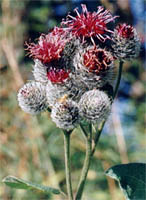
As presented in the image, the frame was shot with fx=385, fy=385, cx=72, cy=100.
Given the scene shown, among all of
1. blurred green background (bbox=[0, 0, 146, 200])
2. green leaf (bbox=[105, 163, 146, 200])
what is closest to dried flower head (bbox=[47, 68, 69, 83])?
green leaf (bbox=[105, 163, 146, 200])

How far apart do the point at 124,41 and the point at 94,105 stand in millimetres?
475

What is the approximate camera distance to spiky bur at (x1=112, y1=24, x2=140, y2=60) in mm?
2369

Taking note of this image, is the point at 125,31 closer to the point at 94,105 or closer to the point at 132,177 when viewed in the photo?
the point at 94,105

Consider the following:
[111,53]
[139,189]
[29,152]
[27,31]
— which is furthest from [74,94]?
[27,31]

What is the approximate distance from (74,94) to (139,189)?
2.22ft

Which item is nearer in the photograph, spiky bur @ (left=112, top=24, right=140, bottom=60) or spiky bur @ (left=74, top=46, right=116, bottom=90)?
spiky bur @ (left=74, top=46, right=116, bottom=90)

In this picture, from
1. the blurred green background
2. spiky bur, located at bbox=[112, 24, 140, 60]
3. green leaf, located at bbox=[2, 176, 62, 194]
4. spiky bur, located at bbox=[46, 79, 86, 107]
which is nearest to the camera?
green leaf, located at bbox=[2, 176, 62, 194]

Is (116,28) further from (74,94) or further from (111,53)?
(74,94)

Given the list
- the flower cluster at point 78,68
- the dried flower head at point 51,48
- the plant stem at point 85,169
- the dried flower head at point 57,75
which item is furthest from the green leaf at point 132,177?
the dried flower head at point 51,48

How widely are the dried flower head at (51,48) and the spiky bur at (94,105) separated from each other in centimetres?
32

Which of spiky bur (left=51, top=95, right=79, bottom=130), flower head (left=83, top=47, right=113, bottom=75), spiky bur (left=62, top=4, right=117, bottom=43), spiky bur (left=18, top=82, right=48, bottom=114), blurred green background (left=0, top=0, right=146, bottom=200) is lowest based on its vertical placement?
blurred green background (left=0, top=0, right=146, bottom=200)

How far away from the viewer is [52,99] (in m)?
2.27

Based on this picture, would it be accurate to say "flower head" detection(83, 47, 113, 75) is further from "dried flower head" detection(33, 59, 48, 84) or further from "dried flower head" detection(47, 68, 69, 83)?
"dried flower head" detection(33, 59, 48, 84)

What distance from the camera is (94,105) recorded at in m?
2.21
